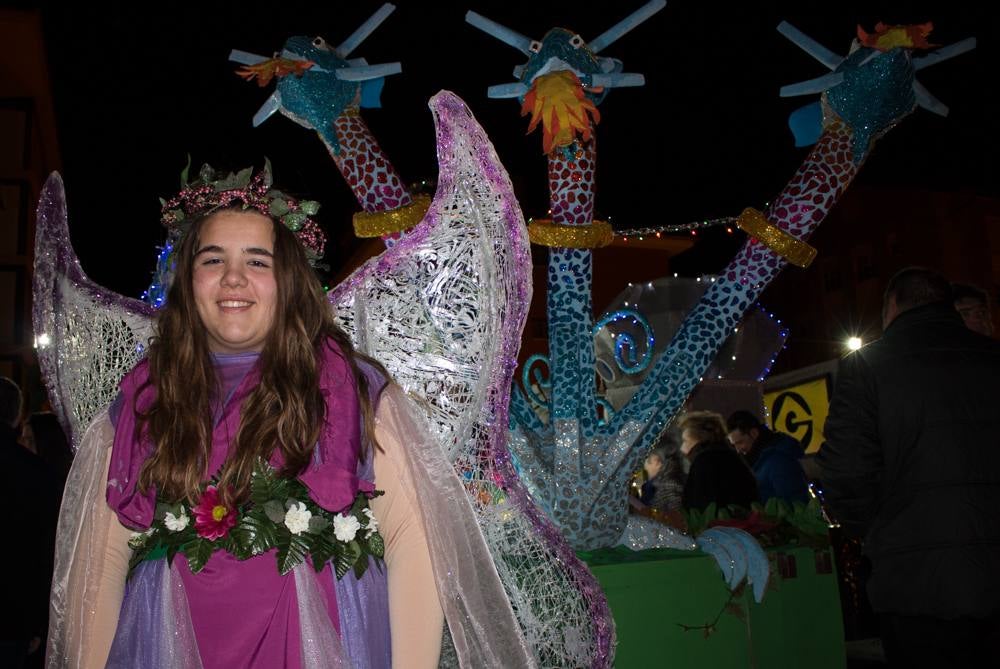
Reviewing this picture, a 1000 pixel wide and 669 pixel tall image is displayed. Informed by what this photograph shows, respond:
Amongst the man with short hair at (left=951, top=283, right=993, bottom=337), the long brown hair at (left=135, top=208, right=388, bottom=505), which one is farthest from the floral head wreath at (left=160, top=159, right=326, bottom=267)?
the man with short hair at (left=951, top=283, right=993, bottom=337)

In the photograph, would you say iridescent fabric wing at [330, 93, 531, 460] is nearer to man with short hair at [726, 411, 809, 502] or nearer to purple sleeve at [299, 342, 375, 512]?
purple sleeve at [299, 342, 375, 512]

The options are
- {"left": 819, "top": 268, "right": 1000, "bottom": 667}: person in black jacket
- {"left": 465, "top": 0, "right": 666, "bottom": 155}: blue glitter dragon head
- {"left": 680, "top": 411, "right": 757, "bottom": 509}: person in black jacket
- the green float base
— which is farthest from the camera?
{"left": 680, "top": 411, "right": 757, "bottom": 509}: person in black jacket

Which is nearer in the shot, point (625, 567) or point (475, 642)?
point (475, 642)

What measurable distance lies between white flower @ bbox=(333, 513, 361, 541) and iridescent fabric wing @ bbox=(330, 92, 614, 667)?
358 millimetres

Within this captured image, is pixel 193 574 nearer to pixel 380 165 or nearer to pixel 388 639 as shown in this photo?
pixel 388 639

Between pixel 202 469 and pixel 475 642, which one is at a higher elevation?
pixel 202 469

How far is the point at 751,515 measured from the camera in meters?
3.97

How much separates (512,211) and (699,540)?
7.15 feet

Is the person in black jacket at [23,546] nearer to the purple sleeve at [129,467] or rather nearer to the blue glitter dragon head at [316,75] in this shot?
the blue glitter dragon head at [316,75]

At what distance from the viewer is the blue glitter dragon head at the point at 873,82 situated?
11.6 feet

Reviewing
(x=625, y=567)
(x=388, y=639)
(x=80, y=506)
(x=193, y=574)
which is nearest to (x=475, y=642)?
(x=388, y=639)

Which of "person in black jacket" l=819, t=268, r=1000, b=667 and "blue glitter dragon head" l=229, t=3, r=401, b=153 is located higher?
"blue glitter dragon head" l=229, t=3, r=401, b=153

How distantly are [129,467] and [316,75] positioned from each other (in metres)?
2.24

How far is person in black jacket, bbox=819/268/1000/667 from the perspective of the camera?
2459 millimetres
